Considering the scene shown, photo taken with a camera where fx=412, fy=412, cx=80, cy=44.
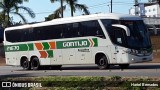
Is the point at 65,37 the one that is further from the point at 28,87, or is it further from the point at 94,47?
the point at 28,87

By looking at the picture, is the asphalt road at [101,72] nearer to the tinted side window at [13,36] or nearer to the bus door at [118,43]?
the bus door at [118,43]

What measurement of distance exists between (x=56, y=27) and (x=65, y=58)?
211 cm

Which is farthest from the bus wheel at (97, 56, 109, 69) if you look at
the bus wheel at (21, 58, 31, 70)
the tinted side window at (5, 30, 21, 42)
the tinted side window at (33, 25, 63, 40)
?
the tinted side window at (5, 30, 21, 42)

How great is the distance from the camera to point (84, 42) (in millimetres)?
24984

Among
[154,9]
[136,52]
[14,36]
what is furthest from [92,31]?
[154,9]

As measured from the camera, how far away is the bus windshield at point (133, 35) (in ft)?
76.8

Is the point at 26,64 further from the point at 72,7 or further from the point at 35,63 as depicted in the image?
the point at 72,7

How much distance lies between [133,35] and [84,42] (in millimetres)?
3137

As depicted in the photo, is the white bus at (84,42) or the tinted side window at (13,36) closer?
the white bus at (84,42)

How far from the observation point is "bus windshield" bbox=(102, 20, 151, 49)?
2341cm

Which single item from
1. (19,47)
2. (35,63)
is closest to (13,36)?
(19,47)

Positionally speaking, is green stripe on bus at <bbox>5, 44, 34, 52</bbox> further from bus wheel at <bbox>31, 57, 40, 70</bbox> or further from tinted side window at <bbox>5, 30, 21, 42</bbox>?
bus wheel at <bbox>31, 57, 40, 70</bbox>

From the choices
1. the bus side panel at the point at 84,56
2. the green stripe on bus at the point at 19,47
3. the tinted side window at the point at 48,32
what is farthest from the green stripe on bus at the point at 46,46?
the bus side panel at the point at 84,56

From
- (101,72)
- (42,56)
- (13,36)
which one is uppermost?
(13,36)
